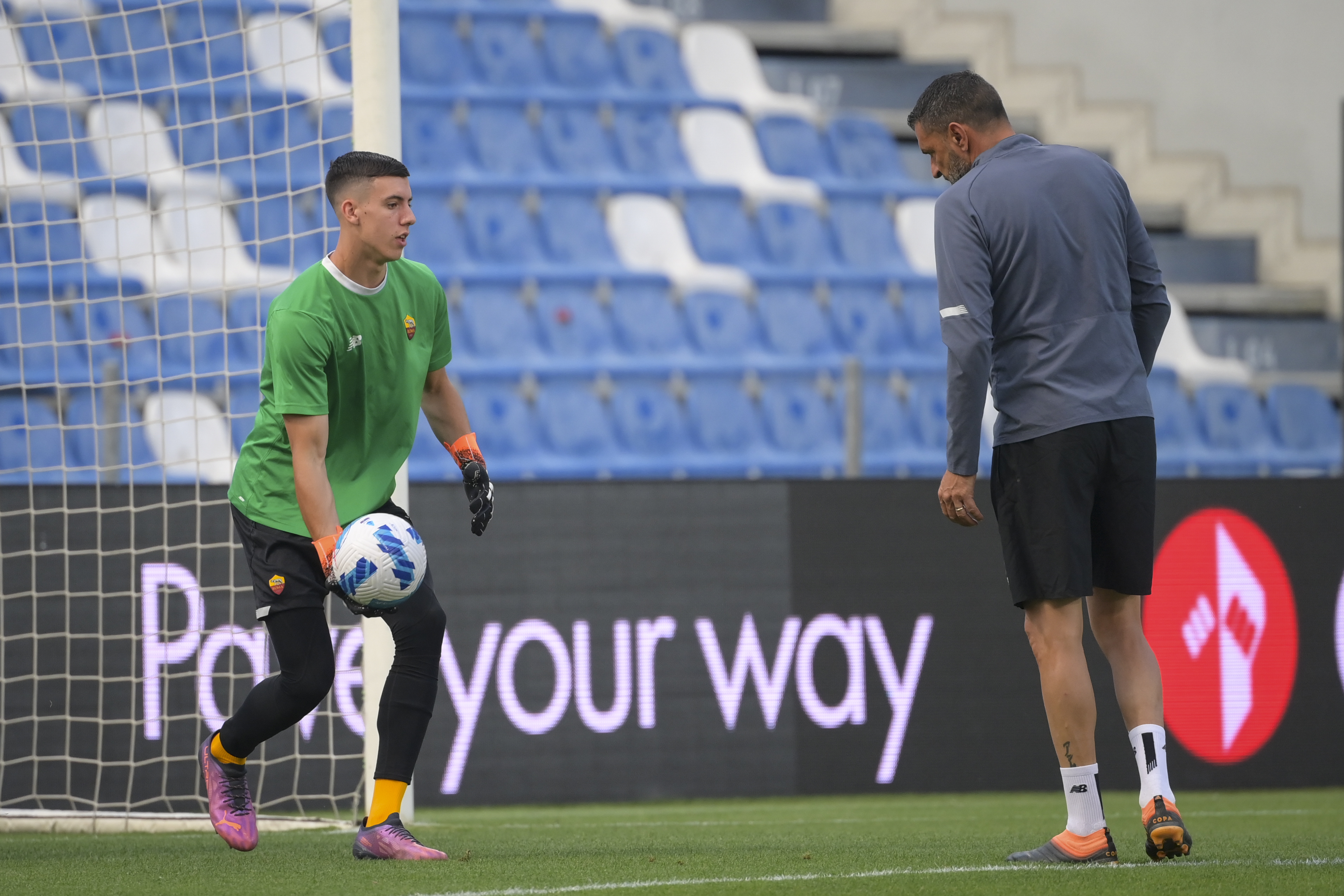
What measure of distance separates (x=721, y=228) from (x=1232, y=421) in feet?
13.4

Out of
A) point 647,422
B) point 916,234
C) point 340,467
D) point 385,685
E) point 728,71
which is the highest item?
point 728,71

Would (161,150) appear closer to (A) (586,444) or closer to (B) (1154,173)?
(A) (586,444)

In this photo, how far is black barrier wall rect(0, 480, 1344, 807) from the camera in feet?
21.2

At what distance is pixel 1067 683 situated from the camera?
12.0 ft

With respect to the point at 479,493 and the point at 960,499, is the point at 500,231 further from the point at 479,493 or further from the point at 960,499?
the point at 960,499

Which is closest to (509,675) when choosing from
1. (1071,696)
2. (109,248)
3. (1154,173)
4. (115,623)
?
(115,623)

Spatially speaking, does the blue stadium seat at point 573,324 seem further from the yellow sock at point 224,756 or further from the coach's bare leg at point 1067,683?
the coach's bare leg at point 1067,683

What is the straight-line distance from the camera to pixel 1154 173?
1415cm

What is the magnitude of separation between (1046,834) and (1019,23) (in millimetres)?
11268

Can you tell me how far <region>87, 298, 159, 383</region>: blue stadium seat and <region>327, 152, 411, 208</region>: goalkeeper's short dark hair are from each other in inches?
249

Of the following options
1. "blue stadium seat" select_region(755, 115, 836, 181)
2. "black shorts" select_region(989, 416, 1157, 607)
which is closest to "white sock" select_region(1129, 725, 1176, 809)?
"black shorts" select_region(989, 416, 1157, 607)

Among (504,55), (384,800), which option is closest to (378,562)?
(384,800)

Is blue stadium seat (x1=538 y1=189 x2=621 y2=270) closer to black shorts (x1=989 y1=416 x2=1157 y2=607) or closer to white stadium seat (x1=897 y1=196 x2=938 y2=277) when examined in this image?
white stadium seat (x1=897 y1=196 x2=938 y2=277)

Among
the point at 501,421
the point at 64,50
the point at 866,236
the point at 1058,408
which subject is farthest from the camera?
the point at 866,236
